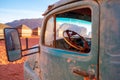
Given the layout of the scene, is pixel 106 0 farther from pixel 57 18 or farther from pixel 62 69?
pixel 57 18

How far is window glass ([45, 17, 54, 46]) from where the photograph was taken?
302 centimetres

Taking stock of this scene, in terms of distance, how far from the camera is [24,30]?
52688mm

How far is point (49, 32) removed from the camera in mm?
3129

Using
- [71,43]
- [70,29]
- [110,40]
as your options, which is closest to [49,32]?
Answer: [70,29]

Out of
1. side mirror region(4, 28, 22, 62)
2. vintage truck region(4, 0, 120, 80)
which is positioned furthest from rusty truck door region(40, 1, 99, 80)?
side mirror region(4, 28, 22, 62)

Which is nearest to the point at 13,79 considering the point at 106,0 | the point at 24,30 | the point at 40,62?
the point at 40,62

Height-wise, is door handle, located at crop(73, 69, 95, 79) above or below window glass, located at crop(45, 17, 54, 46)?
below

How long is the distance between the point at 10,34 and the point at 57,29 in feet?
1.88

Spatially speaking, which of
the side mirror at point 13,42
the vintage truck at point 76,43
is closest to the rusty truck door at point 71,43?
the vintage truck at point 76,43

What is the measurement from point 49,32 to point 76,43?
19.6 inches

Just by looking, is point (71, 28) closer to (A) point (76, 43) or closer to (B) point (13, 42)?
(A) point (76, 43)

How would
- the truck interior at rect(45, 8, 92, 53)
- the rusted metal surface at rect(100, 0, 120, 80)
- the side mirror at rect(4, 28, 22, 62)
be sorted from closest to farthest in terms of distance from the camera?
1. the rusted metal surface at rect(100, 0, 120, 80)
2. the truck interior at rect(45, 8, 92, 53)
3. the side mirror at rect(4, 28, 22, 62)

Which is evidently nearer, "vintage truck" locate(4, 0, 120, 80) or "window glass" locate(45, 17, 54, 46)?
"vintage truck" locate(4, 0, 120, 80)

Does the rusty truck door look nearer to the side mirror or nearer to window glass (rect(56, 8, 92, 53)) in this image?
window glass (rect(56, 8, 92, 53))
